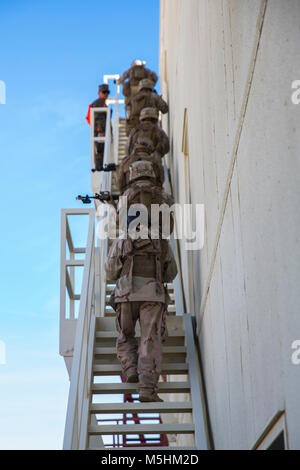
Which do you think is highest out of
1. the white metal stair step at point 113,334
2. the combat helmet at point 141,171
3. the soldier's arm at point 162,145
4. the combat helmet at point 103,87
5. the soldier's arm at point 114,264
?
the combat helmet at point 103,87

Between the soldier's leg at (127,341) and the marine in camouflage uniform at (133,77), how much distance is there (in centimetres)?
666

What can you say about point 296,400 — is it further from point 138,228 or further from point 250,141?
point 138,228

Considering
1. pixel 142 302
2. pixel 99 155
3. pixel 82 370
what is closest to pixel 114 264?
pixel 142 302

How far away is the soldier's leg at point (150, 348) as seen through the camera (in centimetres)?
530

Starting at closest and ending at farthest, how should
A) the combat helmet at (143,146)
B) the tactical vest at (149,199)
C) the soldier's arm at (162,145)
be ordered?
the tactical vest at (149,199) → the combat helmet at (143,146) → the soldier's arm at (162,145)

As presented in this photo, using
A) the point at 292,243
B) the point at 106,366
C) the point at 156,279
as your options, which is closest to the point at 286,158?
the point at 292,243

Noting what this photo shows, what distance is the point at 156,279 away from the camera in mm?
5848

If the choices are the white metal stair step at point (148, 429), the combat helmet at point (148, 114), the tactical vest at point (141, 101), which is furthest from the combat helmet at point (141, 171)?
the tactical vest at point (141, 101)

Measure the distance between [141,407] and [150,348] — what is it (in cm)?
48

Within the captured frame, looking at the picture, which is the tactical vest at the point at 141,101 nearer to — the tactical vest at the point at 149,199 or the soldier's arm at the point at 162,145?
the soldier's arm at the point at 162,145

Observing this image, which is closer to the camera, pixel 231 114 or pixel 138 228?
pixel 231 114

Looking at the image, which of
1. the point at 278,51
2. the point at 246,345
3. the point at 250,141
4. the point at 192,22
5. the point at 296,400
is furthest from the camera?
the point at 192,22

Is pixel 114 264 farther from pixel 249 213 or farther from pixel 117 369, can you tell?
pixel 249 213

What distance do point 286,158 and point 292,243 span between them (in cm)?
32
